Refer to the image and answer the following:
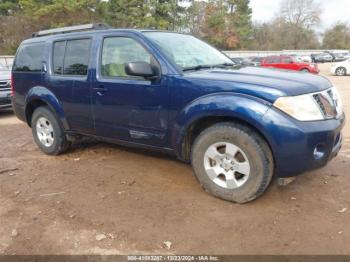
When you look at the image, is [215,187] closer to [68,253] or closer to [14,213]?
[68,253]

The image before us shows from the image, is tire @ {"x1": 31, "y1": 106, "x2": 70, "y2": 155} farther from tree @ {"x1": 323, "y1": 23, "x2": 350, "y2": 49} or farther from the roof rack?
tree @ {"x1": 323, "y1": 23, "x2": 350, "y2": 49}

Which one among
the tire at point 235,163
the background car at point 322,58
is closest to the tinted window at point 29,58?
the tire at point 235,163

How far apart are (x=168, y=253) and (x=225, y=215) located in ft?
2.64

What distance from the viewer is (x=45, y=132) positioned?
5.70m

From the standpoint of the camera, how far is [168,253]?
298 cm

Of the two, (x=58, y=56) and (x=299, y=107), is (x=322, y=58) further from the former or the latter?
(x=299, y=107)

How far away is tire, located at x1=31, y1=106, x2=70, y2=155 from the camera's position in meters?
5.44

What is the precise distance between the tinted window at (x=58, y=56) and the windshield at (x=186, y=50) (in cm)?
147

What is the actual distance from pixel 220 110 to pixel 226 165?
22.8 inches

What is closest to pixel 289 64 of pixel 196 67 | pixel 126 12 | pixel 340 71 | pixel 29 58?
pixel 340 71

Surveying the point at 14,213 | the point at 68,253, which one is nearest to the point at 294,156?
the point at 68,253

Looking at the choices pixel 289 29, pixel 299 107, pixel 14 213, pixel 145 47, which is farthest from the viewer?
pixel 289 29

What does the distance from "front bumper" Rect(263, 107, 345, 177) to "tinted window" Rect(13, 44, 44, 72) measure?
366 cm

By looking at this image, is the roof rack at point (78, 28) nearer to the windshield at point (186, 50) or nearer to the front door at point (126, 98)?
the front door at point (126, 98)
